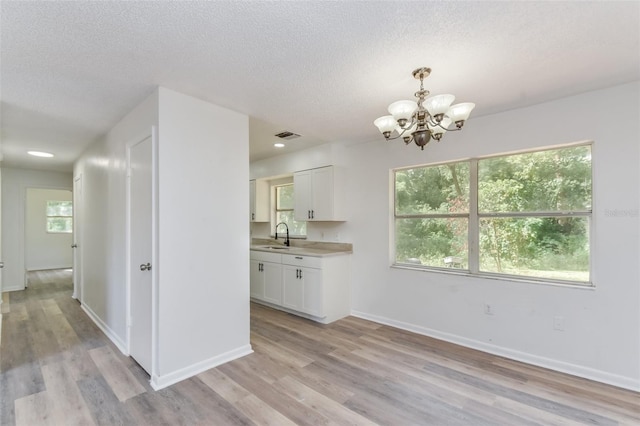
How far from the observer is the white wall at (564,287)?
95.0 inches

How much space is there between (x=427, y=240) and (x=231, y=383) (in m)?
2.64

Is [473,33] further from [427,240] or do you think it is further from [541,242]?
[427,240]

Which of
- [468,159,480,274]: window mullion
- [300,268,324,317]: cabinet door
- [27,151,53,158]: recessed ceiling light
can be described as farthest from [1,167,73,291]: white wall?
[468,159,480,274]: window mullion

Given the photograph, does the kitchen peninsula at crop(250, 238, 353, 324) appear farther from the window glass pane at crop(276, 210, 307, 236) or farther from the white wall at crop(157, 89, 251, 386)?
the white wall at crop(157, 89, 251, 386)

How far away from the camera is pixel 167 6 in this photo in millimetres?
1498

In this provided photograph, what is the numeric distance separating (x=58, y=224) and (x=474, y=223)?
10599mm

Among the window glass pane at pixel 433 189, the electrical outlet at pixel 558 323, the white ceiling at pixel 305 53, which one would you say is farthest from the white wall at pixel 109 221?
the electrical outlet at pixel 558 323

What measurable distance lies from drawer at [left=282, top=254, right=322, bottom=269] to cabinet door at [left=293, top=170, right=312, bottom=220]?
68 cm

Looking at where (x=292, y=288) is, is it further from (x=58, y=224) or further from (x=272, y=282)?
(x=58, y=224)

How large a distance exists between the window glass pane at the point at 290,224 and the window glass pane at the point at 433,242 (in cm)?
195

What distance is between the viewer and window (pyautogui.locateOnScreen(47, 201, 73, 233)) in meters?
8.31

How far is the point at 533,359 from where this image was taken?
2.79 meters

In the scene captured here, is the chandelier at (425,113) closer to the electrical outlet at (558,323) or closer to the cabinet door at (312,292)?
the electrical outlet at (558,323)

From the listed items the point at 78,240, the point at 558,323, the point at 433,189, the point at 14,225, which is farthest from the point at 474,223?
the point at 14,225
